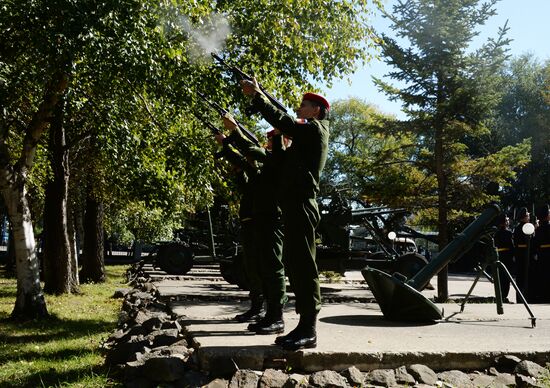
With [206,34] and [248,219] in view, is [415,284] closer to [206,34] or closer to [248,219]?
[248,219]

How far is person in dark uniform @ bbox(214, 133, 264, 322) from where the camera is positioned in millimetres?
5926

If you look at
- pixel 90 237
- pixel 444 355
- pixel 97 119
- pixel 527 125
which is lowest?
pixel 444 355

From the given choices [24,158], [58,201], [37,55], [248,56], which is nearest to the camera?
[37,55]

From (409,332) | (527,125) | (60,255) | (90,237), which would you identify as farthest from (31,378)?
(527,125)

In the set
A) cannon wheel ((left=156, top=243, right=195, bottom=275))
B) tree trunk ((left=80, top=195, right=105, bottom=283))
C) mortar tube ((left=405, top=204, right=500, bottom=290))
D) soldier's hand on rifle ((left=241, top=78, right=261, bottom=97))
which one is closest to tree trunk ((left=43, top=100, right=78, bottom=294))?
cannon wheel ((left=156, top=243, right=195, bottom=275))

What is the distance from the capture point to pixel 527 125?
35.2 metres

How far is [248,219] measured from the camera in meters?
6.06

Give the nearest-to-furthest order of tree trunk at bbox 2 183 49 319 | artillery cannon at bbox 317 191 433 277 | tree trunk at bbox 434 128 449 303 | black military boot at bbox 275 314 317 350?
black military boot at bbox 275 314 317 350 → tree trunk at bbox 2 183 49 319 → tree trunk at bbox 434 128 449 303 → artillery cannon at bbox 317 191 433 277

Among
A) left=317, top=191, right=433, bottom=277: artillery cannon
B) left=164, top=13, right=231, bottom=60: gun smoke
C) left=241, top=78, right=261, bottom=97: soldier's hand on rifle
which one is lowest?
left=317, top=191, right=433, bottom=277: artillery cannon

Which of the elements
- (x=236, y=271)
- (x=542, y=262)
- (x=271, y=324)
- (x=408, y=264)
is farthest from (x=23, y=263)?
(x=542, y=262)

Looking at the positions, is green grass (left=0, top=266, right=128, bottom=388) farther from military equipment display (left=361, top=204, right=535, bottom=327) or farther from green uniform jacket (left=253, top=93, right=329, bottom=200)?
military equipment display (left=361, top=204, right=535, bottom=327)

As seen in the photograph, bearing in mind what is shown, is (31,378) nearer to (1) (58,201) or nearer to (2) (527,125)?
(1) (58,201)

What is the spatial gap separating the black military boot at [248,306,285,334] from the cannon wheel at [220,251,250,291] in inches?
241

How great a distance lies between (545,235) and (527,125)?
25995mm
